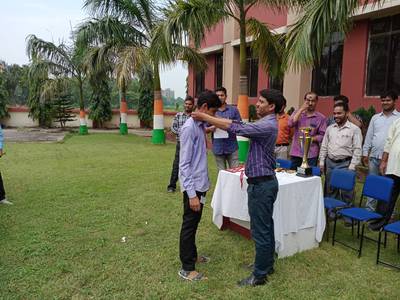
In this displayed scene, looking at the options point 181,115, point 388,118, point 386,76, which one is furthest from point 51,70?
point 388,118

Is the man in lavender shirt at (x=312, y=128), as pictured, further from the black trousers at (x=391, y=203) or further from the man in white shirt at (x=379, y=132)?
the black trousers at (x=391, y=203)

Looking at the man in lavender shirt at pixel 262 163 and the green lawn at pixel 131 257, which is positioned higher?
the man in lavender shirt at pixel 262 163

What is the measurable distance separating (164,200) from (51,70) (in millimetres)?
13949

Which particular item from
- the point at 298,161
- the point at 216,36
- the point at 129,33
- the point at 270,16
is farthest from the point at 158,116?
the point at 298,161

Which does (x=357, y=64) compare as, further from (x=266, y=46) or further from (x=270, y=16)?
(x=270, y=16)

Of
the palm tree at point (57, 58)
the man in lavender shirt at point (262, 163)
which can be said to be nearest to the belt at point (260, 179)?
the man in lavender shirt at point (262, 163)

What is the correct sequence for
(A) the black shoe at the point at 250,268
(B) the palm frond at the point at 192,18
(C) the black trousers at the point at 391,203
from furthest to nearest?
1. (B) the palm frond at the point at 192,18
2. (C) the black trousers at the point at 391,203
3. (A) the black shoe at the point at 250,268

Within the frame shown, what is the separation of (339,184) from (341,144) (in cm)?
58

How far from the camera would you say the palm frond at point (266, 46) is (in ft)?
28.0

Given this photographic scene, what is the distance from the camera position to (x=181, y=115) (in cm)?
608

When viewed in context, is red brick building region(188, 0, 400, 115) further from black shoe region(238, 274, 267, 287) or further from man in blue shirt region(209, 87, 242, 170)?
black shoe region(238, 274, 267, 287)

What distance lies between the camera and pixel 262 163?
118 inches

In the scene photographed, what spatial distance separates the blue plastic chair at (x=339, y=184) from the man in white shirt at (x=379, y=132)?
77cm

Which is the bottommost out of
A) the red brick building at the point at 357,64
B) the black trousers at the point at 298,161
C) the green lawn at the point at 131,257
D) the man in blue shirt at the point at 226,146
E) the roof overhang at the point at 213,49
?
the green lawn at the point at 131,257
